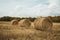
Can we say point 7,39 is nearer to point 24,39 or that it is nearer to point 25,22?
point 24,39

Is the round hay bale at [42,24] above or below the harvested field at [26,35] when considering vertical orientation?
below

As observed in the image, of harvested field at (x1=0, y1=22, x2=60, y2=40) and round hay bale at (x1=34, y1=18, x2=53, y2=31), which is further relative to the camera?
round hay bale at (x1=34, y1=18, x2=53, y2=31)

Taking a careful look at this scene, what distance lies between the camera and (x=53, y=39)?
279 inches

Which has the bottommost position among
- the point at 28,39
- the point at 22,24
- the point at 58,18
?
the point at 58,18

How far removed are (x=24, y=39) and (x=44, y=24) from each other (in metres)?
5.25

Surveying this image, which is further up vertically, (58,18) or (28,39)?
(28,39)

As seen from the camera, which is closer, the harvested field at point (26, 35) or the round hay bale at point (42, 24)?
the harvested field at point (26, 35)

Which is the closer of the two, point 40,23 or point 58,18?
point 40,23

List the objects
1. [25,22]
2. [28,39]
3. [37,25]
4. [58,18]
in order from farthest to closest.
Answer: [58,18], [25,22], [37,25], [28,39]

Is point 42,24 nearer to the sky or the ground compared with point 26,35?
nearer to the ground

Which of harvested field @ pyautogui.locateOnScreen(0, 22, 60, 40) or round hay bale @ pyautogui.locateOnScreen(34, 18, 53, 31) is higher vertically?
harvested field @ pyautogui.locateOnScreen(0, 22, 60, 40)

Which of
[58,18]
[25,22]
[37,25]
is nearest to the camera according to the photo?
[37,25]

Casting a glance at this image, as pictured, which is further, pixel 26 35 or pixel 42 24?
pixel 42 24

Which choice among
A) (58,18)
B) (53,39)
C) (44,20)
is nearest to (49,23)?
(44,20)
